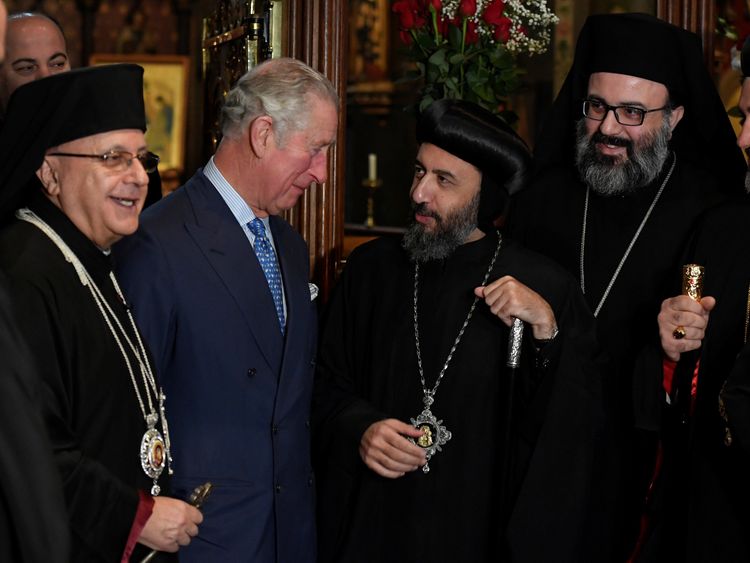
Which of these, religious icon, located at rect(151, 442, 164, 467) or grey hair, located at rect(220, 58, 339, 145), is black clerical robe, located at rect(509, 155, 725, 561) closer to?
grey hair, located at rect(220, 58, 339, 145)

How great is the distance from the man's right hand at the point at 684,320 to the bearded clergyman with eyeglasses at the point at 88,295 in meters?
1.64

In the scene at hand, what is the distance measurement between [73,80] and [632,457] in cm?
250

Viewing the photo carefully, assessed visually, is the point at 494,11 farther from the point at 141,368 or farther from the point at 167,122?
the point at 167,122

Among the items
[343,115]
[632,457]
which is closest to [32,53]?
[343,115]

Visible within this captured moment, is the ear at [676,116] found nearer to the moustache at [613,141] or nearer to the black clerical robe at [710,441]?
the moustache at [613,141]

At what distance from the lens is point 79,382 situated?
279cm

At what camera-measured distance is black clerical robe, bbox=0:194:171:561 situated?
2701 mm

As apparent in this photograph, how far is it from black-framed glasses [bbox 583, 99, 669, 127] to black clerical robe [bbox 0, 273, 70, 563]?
111 inches

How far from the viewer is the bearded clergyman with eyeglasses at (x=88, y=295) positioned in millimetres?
2734

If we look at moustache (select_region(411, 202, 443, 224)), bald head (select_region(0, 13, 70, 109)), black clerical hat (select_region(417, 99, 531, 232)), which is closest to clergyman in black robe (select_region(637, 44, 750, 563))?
black clerical hat (select_region(417, 99, 531, 232))

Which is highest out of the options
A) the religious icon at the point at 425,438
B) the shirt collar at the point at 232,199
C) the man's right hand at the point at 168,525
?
the shirt collar at the point at 232,199

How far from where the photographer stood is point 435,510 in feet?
12.5

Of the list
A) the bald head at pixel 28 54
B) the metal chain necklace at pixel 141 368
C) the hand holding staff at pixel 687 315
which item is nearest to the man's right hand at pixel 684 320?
the hand holding staff at pixel 687 315

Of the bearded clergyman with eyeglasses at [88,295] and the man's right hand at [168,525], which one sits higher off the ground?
the bearded clergyman with eyeglasses at [88,295]
